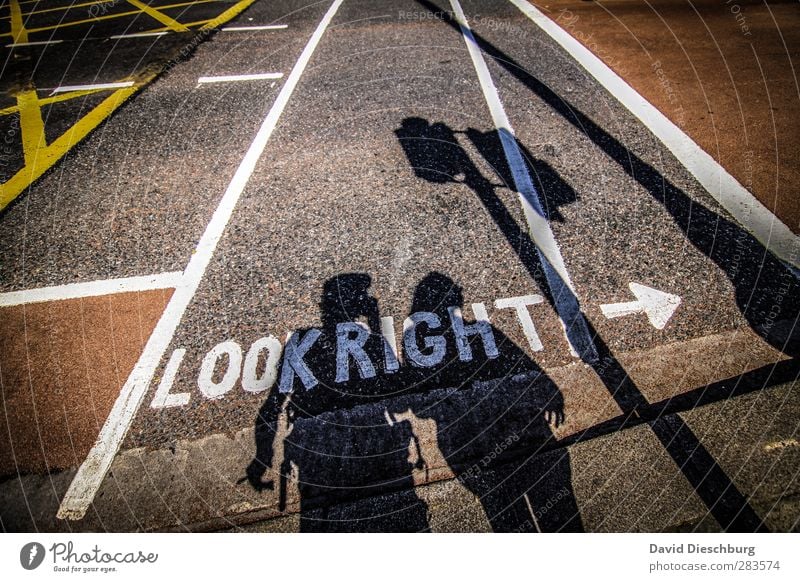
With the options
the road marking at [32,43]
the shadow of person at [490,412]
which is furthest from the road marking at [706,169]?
the road marking at [32,43]

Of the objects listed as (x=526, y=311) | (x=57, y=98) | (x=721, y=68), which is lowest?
(x=526, y=311)

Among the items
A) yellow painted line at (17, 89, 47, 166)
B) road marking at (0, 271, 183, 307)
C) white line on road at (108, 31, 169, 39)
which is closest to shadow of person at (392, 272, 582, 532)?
road marking at (0, 271, 183, 307)

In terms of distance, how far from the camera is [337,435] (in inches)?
118

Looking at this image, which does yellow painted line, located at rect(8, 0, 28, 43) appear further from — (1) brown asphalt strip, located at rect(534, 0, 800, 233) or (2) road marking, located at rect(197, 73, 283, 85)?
(1) brown asphalt strip, located at rect(534, 0, 800, 233)

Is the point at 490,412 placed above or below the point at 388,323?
below

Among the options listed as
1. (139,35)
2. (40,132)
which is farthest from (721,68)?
(139,35)

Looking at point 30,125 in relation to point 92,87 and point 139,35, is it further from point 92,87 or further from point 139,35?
point 139,35

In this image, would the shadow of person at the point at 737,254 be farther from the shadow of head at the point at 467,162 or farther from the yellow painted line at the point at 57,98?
the yellow painted line at the point at 57,98

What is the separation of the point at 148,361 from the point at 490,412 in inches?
114

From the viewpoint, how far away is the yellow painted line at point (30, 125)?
584cm

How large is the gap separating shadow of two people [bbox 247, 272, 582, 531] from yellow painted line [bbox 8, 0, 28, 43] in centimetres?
1151

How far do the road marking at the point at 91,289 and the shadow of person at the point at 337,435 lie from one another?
1628 millimetres

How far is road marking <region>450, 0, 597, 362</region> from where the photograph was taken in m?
3.47

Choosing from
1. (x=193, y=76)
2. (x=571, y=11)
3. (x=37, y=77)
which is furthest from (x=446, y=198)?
(x=37, y=77)
